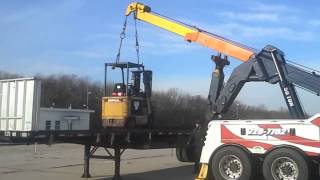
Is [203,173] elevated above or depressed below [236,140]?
below

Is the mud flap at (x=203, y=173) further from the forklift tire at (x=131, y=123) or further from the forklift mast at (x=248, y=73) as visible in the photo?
the forklift tire at (x=131, y=123)

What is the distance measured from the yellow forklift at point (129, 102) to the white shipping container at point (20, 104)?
17.2ft

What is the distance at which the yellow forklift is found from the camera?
1986cm

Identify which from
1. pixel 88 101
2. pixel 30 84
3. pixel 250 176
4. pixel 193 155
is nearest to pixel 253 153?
pixel 250 176

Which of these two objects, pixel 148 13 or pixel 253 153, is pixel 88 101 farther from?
pixel 253 153

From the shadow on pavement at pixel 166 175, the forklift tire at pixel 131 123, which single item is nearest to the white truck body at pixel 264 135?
the shadow on pavement at pixel 166 175

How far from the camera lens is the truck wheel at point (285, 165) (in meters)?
11.6

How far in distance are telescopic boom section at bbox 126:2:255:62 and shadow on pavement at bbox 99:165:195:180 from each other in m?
4.51

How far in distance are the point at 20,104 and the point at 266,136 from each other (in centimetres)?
666

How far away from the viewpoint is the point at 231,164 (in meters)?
12.9

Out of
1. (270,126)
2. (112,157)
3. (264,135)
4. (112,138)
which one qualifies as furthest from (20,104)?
(270,126)

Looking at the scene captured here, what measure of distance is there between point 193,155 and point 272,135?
17.3ft

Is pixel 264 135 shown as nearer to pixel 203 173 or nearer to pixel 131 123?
pixel 203 173

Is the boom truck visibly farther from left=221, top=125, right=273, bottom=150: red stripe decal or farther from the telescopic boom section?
the telescopic boom section
